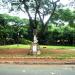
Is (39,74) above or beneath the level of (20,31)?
above

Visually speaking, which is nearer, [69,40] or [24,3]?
[24,3]

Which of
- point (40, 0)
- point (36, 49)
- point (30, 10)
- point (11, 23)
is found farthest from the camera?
point (11, 23)

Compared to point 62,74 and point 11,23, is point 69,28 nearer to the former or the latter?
point 11,23

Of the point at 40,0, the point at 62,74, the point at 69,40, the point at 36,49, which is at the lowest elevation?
the point at 69,40

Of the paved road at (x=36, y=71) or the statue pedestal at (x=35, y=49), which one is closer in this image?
the paved road at (x=36, y=71)

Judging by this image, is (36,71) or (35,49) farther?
(35,49)

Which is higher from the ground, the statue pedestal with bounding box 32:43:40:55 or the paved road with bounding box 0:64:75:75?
the paved road with bounding box 0:64:75:75

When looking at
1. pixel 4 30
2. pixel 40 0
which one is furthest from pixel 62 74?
pixel 4 30

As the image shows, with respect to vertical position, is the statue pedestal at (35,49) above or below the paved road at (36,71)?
below

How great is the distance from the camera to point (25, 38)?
2665 inches

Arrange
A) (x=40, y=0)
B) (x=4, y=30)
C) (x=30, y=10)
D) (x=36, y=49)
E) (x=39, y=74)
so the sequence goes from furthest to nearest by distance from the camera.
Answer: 1. (x=4, y=30)
2. (x=30, y=10)
3. (x=40, y=0)
4. (x=36, y=49)
5. (x=39, y=74)

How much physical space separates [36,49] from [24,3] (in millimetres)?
5737

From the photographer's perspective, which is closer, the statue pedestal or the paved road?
the paved road

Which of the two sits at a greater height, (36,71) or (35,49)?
(36,71)
